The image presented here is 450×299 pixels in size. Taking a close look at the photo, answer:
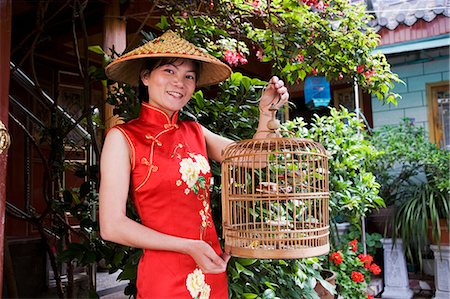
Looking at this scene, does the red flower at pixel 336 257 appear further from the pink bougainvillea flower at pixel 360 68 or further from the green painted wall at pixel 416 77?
the green painted wall at pixel 416 77

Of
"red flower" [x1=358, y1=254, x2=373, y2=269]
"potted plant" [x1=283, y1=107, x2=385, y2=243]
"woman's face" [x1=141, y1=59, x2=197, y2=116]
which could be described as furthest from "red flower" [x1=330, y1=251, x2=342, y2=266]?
"woman's face" [x1=141, y1=59, x2=197, y2=116]

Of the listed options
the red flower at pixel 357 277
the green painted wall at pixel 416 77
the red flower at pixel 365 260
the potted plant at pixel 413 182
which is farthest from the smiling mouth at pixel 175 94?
the green painted wall at pixel 416 77

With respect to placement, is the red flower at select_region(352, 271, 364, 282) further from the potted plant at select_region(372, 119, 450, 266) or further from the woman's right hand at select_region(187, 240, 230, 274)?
the woman's right hand at select_region(187, 240, 230, 274)

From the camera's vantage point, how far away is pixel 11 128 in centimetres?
433

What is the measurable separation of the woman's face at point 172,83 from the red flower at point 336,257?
271 centimetres

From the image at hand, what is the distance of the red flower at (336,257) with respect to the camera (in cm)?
361

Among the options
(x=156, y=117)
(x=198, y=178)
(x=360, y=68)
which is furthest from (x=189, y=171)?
(x=360, y=68)

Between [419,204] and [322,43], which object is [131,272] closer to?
[322,43]

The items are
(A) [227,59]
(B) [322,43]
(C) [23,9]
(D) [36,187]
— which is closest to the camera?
(B) [322,43]

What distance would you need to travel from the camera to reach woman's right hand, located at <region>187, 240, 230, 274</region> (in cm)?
123

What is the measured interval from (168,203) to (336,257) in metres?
2.69

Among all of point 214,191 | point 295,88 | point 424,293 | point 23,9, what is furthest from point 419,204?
point 23,9

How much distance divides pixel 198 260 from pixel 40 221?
216cm

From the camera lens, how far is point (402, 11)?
464 cm
